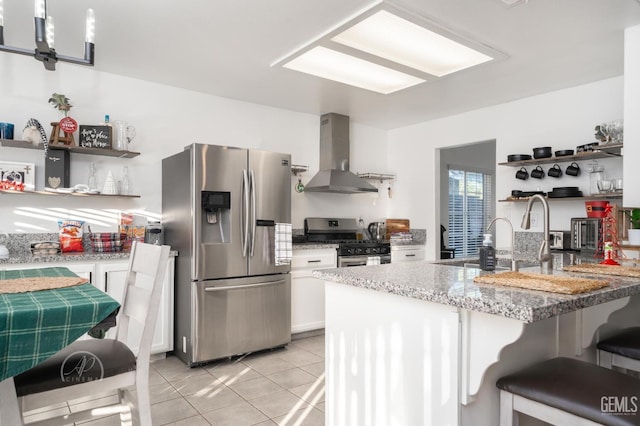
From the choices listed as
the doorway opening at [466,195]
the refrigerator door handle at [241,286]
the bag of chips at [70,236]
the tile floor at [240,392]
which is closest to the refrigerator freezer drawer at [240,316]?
the refrigerator door handle at [241,286]

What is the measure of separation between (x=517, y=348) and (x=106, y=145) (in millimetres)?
3330

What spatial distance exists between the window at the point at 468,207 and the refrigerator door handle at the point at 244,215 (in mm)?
4495

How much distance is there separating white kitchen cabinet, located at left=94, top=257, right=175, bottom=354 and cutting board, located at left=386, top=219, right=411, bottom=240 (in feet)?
9.72

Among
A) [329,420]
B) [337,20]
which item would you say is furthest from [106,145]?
[329,420]

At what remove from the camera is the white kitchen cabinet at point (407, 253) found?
4.90m

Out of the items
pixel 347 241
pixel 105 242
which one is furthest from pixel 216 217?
pixel 347 241

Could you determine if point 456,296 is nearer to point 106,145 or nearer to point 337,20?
point 337,20

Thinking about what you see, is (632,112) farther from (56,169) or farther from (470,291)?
(56,169)

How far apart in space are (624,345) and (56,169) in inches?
151

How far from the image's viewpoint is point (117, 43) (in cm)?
298

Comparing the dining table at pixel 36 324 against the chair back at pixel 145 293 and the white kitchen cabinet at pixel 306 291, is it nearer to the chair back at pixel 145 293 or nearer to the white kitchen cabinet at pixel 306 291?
the chair back at pixel 145 293

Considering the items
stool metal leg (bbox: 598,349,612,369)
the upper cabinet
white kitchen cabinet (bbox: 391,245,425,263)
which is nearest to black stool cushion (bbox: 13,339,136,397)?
stool metal leg (bbox: 598,349,612,369)

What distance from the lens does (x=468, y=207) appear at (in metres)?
7.34

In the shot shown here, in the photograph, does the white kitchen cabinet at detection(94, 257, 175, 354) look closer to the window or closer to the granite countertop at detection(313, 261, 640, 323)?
the granite countertop at detection(313, 261, 640, 323)
